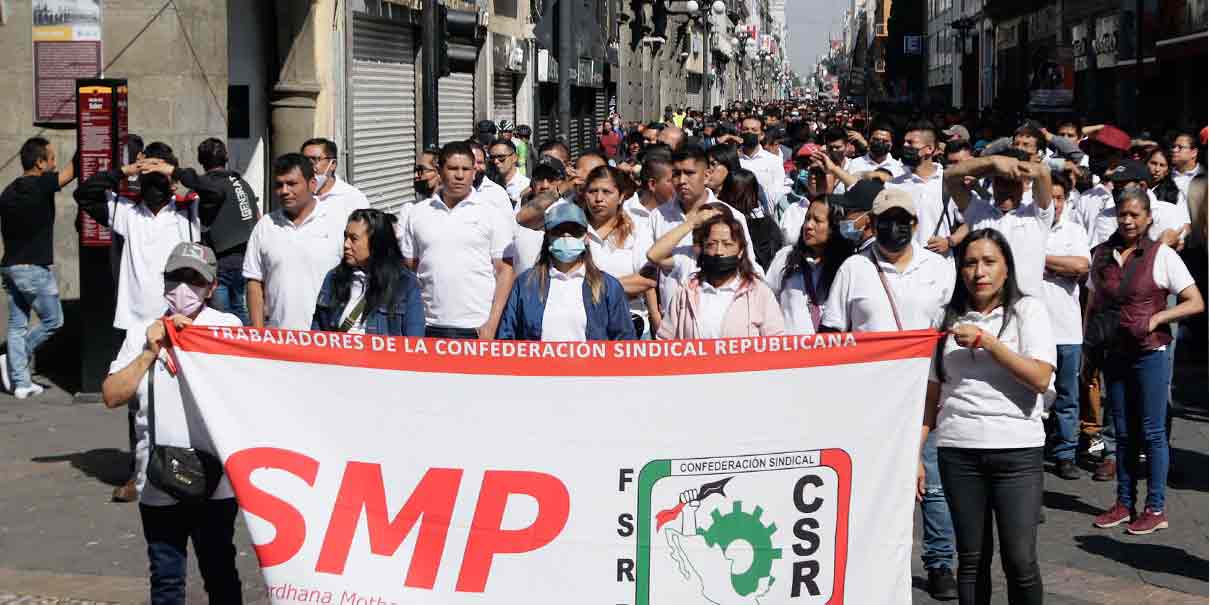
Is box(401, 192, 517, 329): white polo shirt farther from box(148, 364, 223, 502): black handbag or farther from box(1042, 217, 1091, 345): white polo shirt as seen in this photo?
box(148, 364, 223, 502): black handbag

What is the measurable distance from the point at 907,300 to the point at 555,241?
159cm

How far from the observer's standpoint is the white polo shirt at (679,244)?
26.7 feet

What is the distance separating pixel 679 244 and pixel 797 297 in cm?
81

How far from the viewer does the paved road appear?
715cm

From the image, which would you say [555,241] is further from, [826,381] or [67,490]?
[67,490]

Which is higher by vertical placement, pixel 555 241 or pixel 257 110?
pixel 257 110

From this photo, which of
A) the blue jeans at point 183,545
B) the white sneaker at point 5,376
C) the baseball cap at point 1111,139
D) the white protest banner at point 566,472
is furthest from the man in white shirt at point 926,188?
the white sneaker at point 5,376

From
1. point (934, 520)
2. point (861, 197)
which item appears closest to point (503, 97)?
point (861, 197)

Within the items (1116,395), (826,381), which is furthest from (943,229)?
(826,381)

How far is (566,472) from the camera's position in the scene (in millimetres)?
5355

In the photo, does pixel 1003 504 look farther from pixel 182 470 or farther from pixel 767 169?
pixel 767 169

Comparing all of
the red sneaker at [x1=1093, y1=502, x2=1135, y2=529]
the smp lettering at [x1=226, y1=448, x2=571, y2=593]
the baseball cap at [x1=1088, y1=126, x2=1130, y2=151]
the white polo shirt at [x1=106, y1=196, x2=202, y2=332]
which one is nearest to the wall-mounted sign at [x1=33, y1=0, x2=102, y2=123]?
the white polo shirt at [x1=106, y1=196, x2=202, y2=332]

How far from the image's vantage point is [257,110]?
16.8 meters

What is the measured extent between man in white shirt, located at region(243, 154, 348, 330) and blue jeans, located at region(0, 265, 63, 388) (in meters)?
3.74
